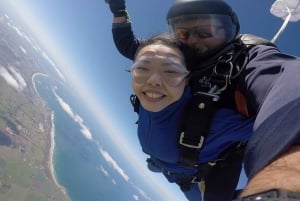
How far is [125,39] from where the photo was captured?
8.10ft

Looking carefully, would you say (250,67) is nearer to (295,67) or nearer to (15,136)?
(295,67)

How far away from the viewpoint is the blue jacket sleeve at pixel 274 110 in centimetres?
73

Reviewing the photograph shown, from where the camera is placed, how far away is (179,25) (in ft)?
6.15

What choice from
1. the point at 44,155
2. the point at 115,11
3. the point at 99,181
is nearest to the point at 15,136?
the point at 44,155

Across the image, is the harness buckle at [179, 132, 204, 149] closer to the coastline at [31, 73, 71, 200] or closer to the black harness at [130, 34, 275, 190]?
the black harness at [130, 34, 275, 190]

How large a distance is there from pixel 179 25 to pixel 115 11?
861 millimetres

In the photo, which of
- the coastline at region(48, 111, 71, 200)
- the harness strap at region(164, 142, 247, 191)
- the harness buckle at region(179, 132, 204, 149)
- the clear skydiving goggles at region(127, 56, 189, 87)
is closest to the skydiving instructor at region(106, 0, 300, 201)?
the clear skydiving goggles at region(127, 56, 189, 87)

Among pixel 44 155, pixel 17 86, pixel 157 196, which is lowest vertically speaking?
pixel 157 196

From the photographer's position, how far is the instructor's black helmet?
1833 millimetres

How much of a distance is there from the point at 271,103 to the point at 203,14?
1.06m

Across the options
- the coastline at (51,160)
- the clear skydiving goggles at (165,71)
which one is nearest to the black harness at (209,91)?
the clear skydiving goggles at (165,71)

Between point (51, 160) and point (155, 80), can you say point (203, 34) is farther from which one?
point (51, 160)

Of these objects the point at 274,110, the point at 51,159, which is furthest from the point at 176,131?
the point at 51,159

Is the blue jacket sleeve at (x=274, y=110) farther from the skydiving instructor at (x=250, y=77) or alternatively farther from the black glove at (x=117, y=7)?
the black glove at (x=117, y=7)
